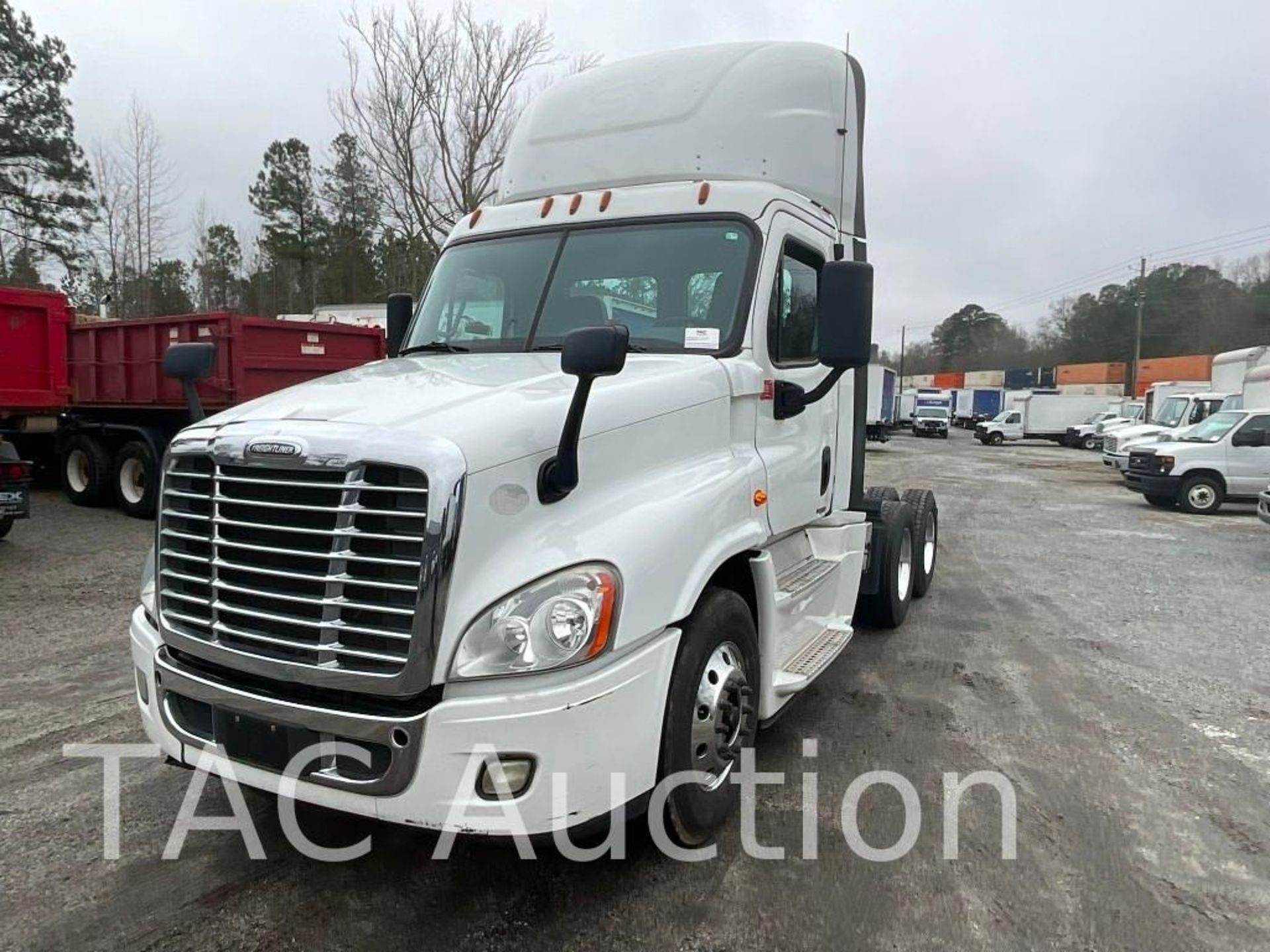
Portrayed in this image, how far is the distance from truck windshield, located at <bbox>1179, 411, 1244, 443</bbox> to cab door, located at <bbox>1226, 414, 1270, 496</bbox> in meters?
0.32

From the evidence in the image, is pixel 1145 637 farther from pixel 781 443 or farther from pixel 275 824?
pixel 275 824

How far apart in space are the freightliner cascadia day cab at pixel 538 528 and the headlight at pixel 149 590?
2 cm

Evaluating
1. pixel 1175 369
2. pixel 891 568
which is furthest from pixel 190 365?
pixel 1175 369

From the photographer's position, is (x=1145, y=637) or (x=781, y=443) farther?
(x=1145, y=637)

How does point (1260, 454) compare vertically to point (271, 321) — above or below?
below

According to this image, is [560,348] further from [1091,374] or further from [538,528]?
[1091,374]

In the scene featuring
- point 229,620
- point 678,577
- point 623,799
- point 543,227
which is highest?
point 543,227

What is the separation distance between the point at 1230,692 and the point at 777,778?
3.37 metres

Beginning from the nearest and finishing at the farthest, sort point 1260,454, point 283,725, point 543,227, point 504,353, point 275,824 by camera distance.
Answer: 1. point 283,725
2. point 275,824
3. point 504,353
4. point 543,227
5. point 1260,454

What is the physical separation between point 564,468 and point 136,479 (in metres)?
10.5

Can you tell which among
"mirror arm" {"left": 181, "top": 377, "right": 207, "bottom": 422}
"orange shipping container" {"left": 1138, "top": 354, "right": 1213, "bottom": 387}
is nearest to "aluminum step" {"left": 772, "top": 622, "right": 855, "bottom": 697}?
"mirror arm" {"left": 181, "top": 377, "right": 207, "bottom": 422}

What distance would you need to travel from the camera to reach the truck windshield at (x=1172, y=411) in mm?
23377

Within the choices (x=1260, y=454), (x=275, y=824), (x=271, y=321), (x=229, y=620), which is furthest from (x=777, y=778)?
(x=1260, y=454)

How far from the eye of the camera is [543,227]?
4.10 m
